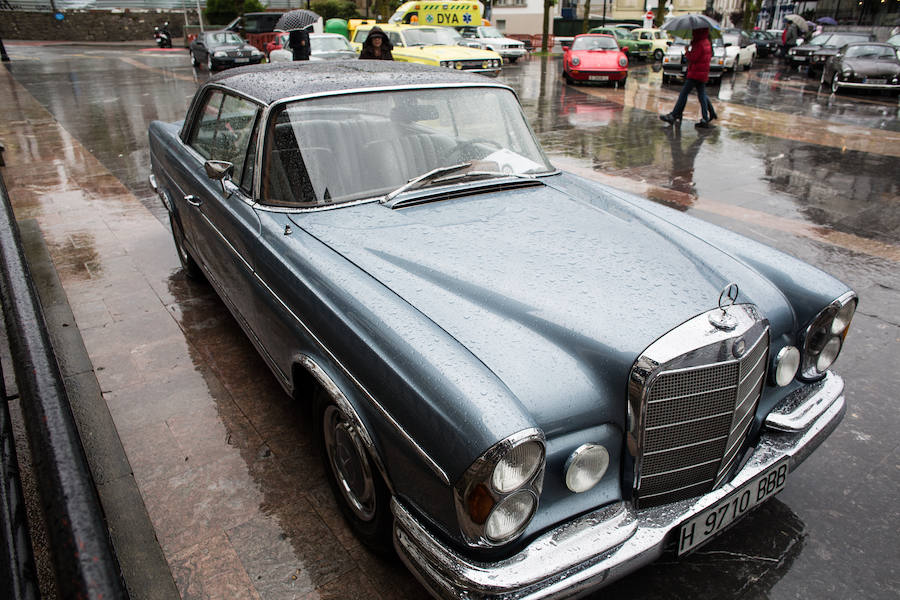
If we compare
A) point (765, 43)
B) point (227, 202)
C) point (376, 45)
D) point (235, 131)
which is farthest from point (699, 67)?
point (765, 43)

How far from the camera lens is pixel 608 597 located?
2.22 metres

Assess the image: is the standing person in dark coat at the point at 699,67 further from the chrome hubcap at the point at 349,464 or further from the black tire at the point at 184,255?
the chrome hubcap at the point at 349,464

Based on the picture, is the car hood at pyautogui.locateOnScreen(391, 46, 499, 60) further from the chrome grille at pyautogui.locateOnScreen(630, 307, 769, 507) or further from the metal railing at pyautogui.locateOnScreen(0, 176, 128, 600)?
the metal railing at pyautogui.locateOnScreen(0, 176, 128, 600)

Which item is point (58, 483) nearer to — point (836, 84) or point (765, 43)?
point (836, 84)

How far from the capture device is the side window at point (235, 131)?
328 cm

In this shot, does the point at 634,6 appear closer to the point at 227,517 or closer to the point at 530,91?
the point at 530,91

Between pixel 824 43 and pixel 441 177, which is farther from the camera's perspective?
pixel 824 43

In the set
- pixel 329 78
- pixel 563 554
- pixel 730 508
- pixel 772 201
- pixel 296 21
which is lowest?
pixel 772 201

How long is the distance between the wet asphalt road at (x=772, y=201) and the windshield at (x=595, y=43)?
1.19 meters

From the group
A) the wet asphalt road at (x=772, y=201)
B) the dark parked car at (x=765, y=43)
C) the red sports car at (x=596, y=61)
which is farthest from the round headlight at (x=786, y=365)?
the dark parked car at (x=765, y=43)

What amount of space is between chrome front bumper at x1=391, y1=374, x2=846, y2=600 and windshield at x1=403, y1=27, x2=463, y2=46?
16.6 meters

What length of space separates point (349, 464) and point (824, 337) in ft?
6.65

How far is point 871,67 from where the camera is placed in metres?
15.0

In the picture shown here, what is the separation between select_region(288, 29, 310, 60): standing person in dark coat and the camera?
11.1m
